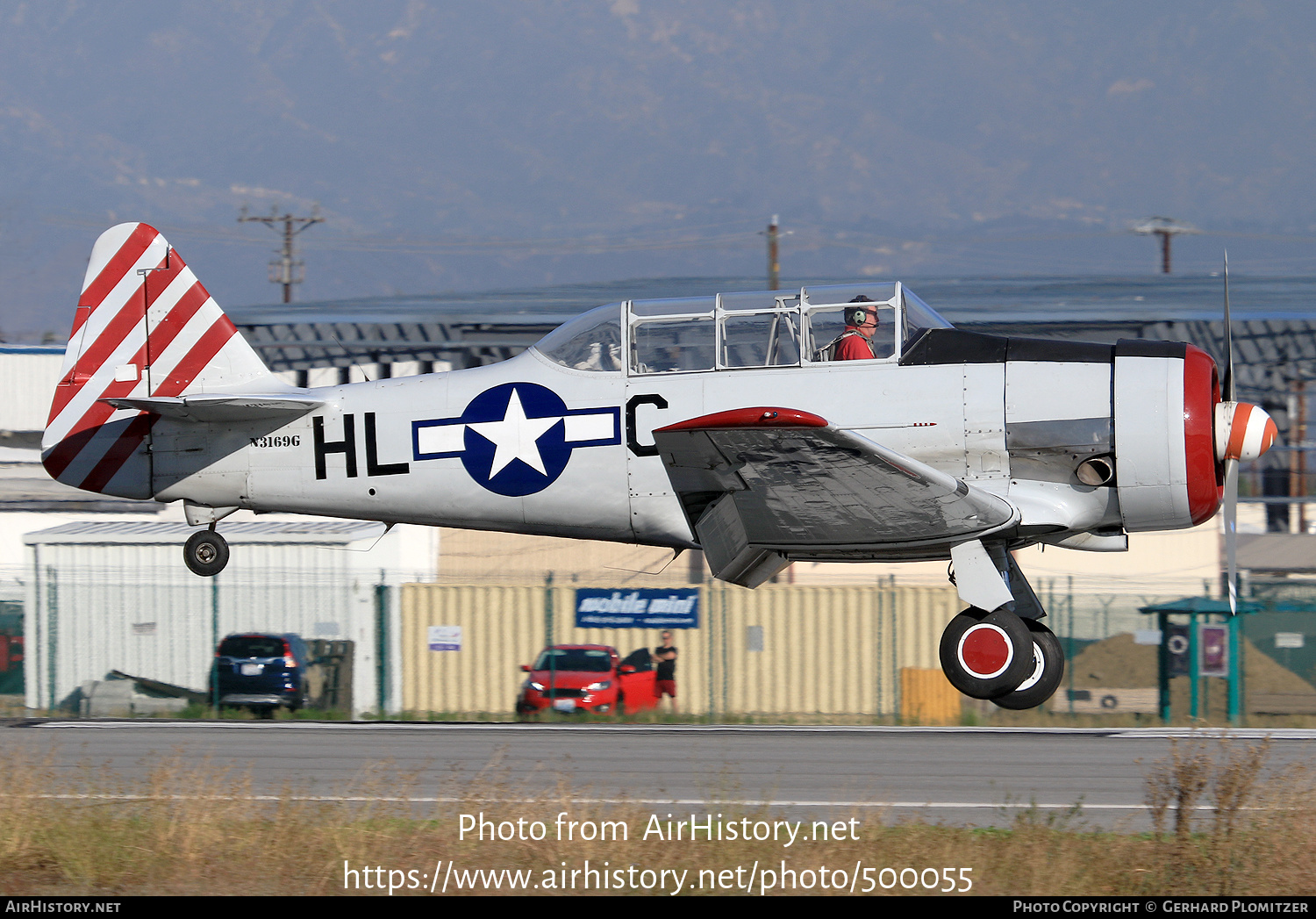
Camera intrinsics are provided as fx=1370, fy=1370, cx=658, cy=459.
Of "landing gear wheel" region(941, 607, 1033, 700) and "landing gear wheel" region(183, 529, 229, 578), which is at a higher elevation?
"landing gear wheel" region(183, 529, 229, 578)

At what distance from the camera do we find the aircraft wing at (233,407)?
32.1ft

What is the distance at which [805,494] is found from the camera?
28.4 feet

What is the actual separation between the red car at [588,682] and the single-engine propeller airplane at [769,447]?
1314 cm

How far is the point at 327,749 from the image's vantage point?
19.5 m

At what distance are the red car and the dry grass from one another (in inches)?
400

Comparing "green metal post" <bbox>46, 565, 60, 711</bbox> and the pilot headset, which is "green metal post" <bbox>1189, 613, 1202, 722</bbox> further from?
"green metal post" <bbox>46, 565, 60, 711</bbox>

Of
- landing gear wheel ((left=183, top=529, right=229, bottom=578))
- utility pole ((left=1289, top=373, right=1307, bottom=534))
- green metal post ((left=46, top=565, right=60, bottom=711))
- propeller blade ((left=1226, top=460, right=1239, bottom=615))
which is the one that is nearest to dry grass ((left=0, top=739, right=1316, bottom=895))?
propeller blade ((left=1226, top=460, right=1239, bottom=615))

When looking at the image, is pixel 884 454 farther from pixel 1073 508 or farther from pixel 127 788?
pixel 127 788

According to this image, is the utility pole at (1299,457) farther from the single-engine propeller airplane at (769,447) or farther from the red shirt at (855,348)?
the red shirt at (855,348)

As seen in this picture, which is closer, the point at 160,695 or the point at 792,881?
the point at 792,881

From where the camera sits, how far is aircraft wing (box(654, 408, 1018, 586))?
26.2 ft

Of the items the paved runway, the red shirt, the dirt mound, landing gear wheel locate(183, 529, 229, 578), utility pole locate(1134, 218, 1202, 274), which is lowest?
the paved runway

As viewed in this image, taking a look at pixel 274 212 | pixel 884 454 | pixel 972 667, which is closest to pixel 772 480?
pixel 884 454
